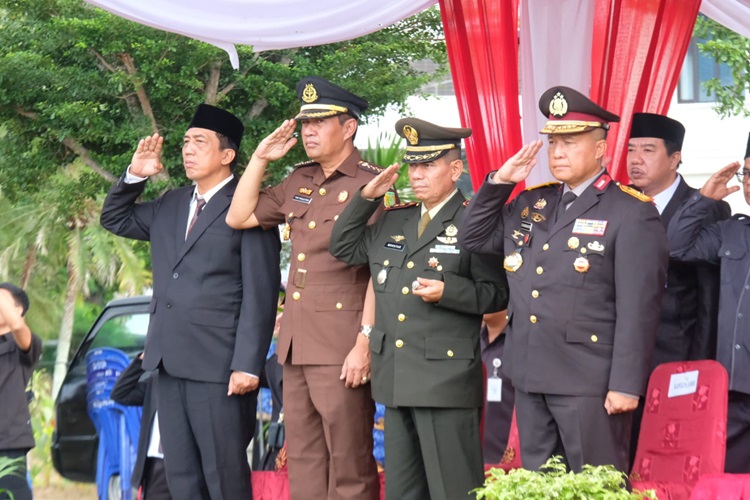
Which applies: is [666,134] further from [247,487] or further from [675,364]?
[247,487]

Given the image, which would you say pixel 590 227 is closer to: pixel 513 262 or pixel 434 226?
pixel 513 262

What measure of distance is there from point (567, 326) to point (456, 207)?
81 cm

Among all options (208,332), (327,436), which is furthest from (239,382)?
(327,436)

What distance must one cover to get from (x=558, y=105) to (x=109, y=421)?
151 inches

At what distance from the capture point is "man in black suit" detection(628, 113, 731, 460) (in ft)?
17.3

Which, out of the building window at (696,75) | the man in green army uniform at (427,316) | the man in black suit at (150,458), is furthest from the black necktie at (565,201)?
the building window at (696,75)

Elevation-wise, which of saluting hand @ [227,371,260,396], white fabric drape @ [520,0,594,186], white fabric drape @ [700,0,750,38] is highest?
Answer: white fabric drape @ [700,0,750,38]

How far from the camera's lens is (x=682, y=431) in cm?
457

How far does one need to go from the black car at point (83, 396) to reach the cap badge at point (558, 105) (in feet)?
12.3

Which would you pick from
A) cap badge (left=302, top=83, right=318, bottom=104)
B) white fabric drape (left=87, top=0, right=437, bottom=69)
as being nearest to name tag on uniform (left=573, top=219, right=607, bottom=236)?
cap badge (left=302, top=83, right=318, bottom=104)

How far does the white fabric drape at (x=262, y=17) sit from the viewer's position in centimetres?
592

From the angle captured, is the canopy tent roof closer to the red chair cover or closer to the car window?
the red chair cover

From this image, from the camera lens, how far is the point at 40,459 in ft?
36.0

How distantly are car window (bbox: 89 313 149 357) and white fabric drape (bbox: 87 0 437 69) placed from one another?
228 centimetres
